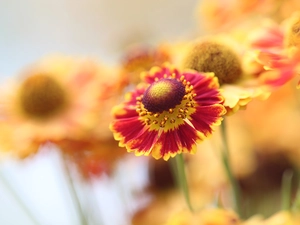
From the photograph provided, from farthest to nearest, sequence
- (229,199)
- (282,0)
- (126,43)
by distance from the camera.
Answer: (126,43)
(229,199)
(282,0)

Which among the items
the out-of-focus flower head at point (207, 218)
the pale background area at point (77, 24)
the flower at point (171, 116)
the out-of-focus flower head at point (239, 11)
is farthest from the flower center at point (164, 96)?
the pale background area at point (77, 24)

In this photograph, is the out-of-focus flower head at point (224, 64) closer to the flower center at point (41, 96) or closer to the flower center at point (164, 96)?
the flower center at point (164, 96)

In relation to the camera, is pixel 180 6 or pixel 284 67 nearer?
pixel 284 67

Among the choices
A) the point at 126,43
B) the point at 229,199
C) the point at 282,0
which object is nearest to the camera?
the point at 282,0

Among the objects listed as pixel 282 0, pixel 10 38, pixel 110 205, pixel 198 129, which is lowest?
pixel 110 205

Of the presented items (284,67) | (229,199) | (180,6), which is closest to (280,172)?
(229,199)

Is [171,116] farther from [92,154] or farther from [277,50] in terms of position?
[92,154]

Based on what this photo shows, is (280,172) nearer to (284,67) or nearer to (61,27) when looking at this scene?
(284,67)

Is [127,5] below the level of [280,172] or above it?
above
